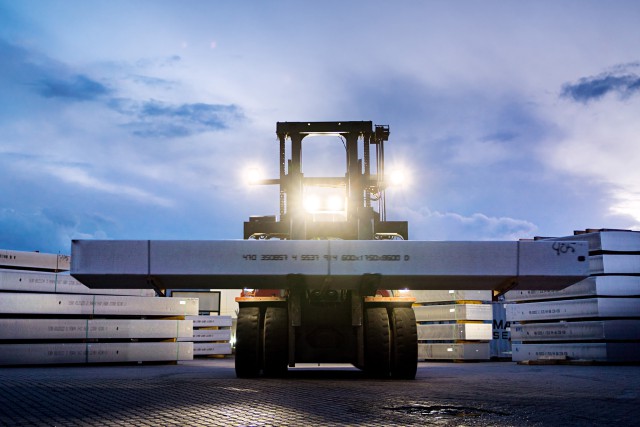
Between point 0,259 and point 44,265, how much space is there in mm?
947

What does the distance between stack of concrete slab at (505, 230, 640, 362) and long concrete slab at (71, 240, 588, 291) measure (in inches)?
254

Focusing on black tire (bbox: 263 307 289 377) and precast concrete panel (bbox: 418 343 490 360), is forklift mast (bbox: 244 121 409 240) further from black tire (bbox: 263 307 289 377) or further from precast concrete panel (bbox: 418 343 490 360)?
precast concrete panel (bbox: 418 343 490 360)

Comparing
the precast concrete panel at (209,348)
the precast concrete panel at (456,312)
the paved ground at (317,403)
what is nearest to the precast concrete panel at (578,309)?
the precast concrete panel at (456,312)

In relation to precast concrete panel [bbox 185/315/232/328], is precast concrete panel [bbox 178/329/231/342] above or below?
below

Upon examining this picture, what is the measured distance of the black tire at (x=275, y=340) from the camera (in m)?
8.40

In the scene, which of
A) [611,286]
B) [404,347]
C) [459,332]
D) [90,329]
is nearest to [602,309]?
[611,286]

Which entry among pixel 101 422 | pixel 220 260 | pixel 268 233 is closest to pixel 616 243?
pixel 268 233

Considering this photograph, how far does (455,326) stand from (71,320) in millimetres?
8740

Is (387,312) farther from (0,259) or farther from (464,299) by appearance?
(0,259)

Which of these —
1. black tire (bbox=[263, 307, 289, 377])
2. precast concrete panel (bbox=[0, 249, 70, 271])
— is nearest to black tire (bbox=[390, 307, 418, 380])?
black tire (bbox=[263, 307, 289, 377])

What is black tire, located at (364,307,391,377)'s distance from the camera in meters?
8.29

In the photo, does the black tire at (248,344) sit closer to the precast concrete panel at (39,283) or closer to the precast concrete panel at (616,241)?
the precast concrete panel at (39,283)

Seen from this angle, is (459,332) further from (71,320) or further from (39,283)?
(39,283)

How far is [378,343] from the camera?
8297 millimetres
